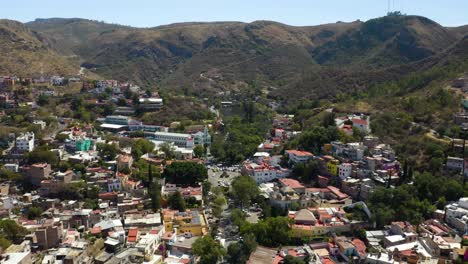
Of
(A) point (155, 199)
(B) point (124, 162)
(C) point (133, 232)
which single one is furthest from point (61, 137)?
(C) point (133, 232)

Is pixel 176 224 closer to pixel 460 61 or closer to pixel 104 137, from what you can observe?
pixel 104 137

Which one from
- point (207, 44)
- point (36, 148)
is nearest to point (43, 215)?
point (36, 148)

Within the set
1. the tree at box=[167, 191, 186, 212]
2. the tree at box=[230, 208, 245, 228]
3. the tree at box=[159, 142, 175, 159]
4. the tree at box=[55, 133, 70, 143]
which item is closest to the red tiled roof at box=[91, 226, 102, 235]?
the tree at box=[167, 191, 186, 212]

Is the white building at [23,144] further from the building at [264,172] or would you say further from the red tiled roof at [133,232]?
the building at [264,172]

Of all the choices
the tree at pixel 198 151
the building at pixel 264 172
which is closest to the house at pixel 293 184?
the building at pixel 264 172

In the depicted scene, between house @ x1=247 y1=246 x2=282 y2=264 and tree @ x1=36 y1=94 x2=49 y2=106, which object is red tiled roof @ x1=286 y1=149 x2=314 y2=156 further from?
tree @ x1=36 y1=94 x2=49 y2=106
